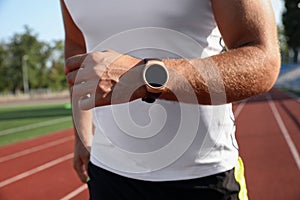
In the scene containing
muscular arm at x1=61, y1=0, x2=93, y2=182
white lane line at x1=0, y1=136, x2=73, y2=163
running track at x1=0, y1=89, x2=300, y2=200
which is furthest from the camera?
white lane line at x1=0, y1=136, x2=73, y2=163

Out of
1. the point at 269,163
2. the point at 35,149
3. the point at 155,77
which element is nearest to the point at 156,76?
the point at 155,77

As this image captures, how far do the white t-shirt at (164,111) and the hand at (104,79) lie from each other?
35 centimetres

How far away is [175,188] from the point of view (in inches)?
48.4

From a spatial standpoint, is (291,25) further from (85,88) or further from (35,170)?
(85,88)

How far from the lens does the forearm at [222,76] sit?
852 millimetres

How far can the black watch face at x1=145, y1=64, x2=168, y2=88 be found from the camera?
0.85 m

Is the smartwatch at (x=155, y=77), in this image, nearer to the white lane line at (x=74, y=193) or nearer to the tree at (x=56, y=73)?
the white lane line at (x=74, y=193)

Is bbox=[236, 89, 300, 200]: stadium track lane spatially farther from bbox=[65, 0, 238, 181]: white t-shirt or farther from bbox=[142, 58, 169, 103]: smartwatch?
bbox=[142, 58, 169, 103]: smartwatch

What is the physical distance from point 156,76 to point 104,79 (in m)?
0.12

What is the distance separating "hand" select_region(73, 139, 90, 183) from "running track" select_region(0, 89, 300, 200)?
372 cm

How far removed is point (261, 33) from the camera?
97 centimetres

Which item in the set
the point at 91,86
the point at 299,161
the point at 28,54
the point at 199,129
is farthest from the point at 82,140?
the point at 28,54

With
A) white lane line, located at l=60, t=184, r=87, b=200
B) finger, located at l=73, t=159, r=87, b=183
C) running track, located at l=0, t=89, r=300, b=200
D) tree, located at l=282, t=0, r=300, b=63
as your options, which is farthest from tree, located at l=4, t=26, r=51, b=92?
finger, located at l=73, t=159, r=87, b=183

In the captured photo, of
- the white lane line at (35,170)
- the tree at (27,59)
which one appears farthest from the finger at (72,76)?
the tree at (27,59)
